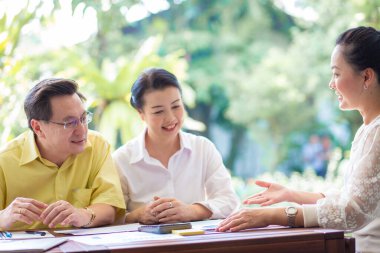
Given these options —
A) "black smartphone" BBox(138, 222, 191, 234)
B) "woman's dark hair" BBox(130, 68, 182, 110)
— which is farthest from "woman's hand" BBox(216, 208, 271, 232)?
"woman's dark hair" BBox(130, 68, 182, 110)

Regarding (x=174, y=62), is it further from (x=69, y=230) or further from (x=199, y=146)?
(x=69, y=230)

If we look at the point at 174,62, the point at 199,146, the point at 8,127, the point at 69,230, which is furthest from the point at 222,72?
the point at 69,230

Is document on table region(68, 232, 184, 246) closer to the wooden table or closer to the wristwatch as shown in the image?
the wooden table

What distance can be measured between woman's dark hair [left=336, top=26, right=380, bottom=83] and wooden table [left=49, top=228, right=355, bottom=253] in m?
0.56

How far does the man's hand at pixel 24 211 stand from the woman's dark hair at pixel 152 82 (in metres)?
0.63

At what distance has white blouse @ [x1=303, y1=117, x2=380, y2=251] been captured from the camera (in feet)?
6.48

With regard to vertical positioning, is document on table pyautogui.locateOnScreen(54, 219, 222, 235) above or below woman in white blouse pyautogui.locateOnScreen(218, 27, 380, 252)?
→ below

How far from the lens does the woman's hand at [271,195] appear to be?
7.37 feet

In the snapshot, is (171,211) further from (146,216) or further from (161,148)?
(161,148)

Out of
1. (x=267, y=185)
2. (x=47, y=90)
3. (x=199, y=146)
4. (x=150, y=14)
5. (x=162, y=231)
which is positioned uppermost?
(x=150, y=14)

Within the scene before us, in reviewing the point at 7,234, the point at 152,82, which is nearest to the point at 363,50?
the point at 152,82

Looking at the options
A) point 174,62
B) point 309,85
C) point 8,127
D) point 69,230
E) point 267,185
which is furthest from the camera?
point 309,85

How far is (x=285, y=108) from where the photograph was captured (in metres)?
7.88

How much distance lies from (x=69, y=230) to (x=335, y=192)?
2.87ft
